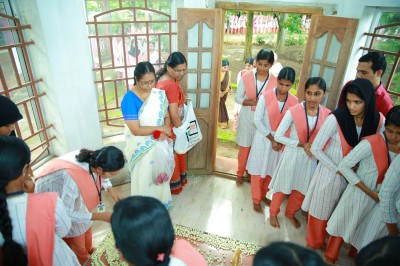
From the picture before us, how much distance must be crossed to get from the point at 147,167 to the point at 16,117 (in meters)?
1.23

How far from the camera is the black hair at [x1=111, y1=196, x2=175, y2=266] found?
0.90 m

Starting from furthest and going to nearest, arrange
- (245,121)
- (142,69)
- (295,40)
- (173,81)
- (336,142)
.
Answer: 1. (295,40)
2. (245,121)
3. (173,81)
4. (142,69)
5. (336,142)

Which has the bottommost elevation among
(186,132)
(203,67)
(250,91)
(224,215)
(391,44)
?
(224,215)

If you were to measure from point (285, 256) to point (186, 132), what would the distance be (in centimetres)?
232

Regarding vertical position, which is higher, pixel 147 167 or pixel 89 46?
pixel 89 46

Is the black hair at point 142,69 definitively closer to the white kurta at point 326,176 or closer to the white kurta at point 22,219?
the white kurta at point 22,219

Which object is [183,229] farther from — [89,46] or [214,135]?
[89,46]

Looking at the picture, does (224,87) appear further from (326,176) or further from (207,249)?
(207,249)

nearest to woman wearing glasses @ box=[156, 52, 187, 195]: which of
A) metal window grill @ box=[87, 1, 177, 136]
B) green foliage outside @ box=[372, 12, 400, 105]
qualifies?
metal window grill @ box=[87, 1, 177, 136]

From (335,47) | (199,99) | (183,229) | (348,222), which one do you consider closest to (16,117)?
(183,229)

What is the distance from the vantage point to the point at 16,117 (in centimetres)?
184

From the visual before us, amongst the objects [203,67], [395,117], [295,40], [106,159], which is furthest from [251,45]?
[106,159]

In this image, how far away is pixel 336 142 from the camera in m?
2.19

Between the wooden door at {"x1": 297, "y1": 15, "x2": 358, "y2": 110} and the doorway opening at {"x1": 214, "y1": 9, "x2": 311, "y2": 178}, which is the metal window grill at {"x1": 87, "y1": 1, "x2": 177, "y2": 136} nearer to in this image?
the wooden door at {"x1": 297, "y1": 15, "x2": 358, "y2": 110}
